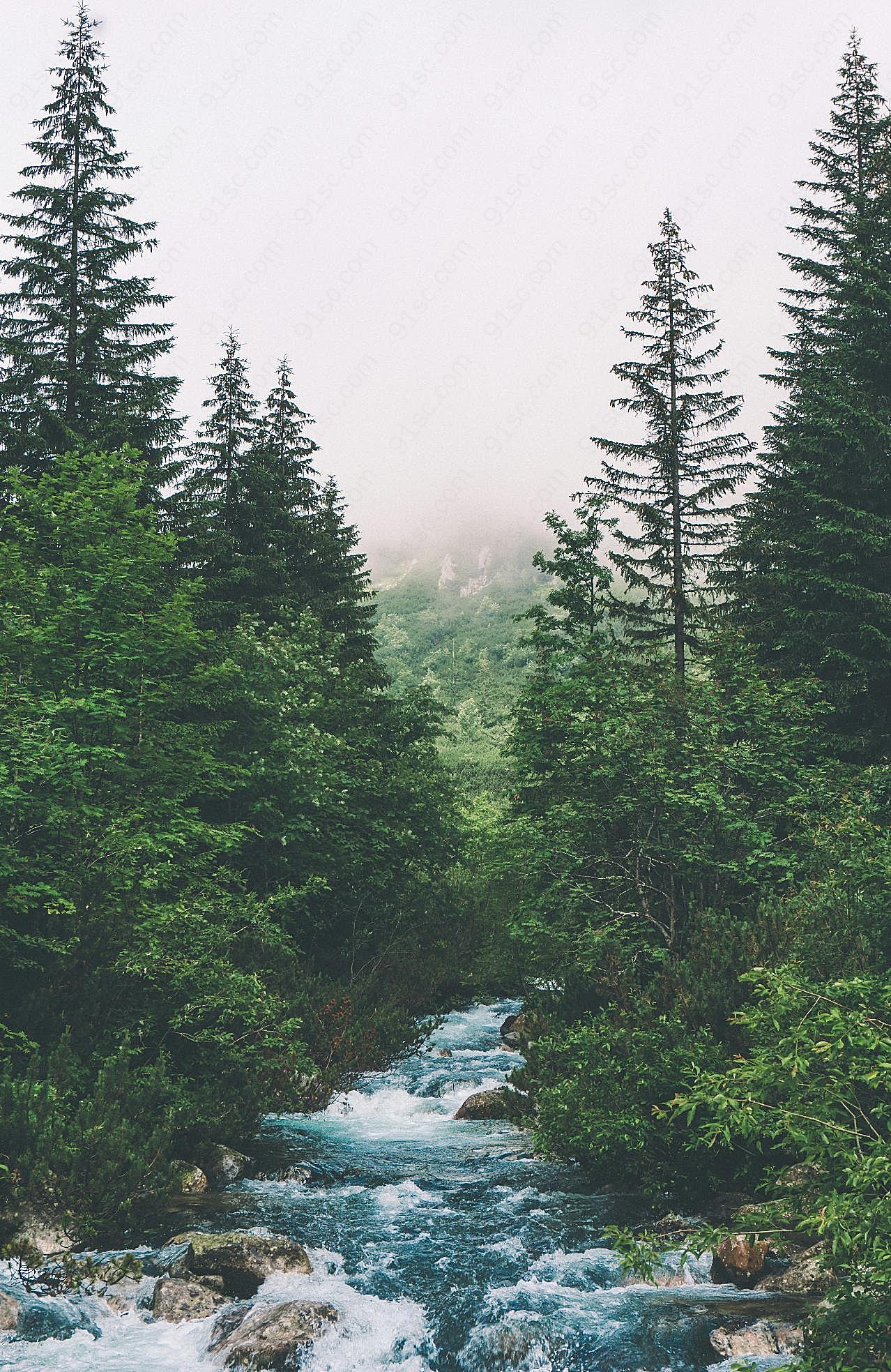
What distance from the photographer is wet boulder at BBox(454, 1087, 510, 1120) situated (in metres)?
14.6

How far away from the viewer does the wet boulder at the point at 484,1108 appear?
14625 millimetres

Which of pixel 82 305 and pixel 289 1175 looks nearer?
pixel 289 1175

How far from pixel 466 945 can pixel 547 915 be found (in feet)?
40.9

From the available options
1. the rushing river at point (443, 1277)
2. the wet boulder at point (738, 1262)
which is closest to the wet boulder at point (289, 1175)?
the rushing river at point (443, 1277)

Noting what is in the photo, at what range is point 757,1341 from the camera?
7.13 metres

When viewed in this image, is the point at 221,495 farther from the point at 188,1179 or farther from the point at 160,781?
the point at 188,1179

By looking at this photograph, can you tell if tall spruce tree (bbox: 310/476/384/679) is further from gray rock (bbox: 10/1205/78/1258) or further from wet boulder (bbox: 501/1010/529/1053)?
gray rock (bbox: 10/1205/78/1258)

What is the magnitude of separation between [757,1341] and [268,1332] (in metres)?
3.90

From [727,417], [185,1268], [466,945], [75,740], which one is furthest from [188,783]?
[727,417]

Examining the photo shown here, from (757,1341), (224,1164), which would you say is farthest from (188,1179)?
(757,1341)

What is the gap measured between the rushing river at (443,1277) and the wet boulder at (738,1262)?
0.54ft

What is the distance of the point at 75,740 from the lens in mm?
13414

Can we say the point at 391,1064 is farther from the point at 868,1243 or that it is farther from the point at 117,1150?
the point at 868,1243

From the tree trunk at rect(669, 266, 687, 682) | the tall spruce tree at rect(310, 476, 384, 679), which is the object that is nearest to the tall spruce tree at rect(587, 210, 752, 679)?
the tree trunk at rect(669, 266, 687, 682)
